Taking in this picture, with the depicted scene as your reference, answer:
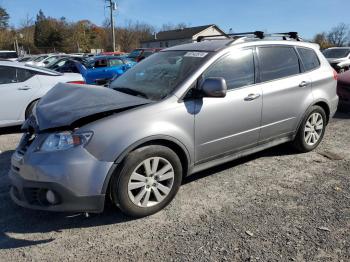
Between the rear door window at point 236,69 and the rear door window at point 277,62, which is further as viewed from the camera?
the rear door window at point 277,62

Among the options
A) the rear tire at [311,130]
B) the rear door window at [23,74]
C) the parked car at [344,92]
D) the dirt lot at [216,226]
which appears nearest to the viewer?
the dirt lot at [216,226]

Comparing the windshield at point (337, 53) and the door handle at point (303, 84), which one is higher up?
the windshield at point (337, 53)

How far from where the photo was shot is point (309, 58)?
5387 millimetres

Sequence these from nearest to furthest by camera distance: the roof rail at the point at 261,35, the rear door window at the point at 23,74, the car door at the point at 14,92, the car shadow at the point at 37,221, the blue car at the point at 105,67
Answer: the car shadow at the point at 37,221, the roof rail at the point at 261,35, the car door at the point at 14,92, the rear door window at the point at 23,74, the blue car at the point at 105,67

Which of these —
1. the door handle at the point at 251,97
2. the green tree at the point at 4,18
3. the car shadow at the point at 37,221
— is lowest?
the car shadow at the point at 37,221

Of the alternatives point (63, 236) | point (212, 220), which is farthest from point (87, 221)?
point (212, 220)

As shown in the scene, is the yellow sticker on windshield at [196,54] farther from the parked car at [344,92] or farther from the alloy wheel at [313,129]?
the parked car at [344,92]

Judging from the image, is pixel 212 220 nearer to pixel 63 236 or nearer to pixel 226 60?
pixel 63 236

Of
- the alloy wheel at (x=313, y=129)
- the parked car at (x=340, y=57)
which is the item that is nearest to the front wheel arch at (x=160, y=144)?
the alloy wheel at (x=313, y=129)

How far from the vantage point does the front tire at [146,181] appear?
11.2 feet

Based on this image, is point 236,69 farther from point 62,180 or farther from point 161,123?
point 62,180

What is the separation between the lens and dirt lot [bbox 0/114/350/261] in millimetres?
3084

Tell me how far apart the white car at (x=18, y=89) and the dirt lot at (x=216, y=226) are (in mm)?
2527

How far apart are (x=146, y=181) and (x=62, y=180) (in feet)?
2.63
